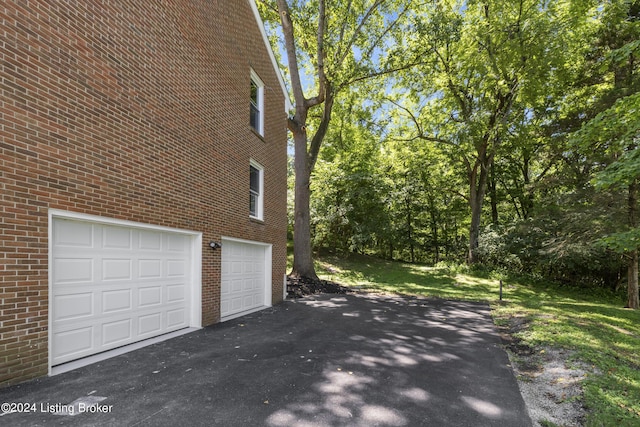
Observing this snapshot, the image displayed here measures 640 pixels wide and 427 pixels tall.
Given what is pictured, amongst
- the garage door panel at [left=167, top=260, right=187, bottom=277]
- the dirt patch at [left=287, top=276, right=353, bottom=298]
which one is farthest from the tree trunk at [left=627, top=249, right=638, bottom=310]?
the garage door panel at [left=167, top=260, right=187, bottom=277]

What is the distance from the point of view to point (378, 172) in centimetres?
2202

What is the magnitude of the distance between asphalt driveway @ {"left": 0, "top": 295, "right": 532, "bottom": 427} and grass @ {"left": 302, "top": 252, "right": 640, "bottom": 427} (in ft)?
2.80

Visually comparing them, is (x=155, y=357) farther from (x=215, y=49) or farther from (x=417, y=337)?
(x=215, y=49)

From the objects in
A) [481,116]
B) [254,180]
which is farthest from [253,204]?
[481,116]

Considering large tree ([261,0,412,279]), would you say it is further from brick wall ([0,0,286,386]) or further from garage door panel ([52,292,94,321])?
garage door panel ([52,292,94,321])

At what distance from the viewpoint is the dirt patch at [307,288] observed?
11.6 m

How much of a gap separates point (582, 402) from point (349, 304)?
666 cm

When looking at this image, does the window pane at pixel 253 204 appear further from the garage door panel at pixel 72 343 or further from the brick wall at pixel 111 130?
the garage door panel at pixel 72 343

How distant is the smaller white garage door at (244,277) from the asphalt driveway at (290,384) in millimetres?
1276

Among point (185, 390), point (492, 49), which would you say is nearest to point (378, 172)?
point (492, 49)

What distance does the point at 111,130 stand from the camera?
459cm

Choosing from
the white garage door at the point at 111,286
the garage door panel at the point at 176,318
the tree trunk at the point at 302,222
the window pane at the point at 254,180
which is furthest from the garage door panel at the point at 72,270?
the tree trunk at the point at 302,222

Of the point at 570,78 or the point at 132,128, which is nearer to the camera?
the point at 132,128

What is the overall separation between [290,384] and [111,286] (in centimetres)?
313
